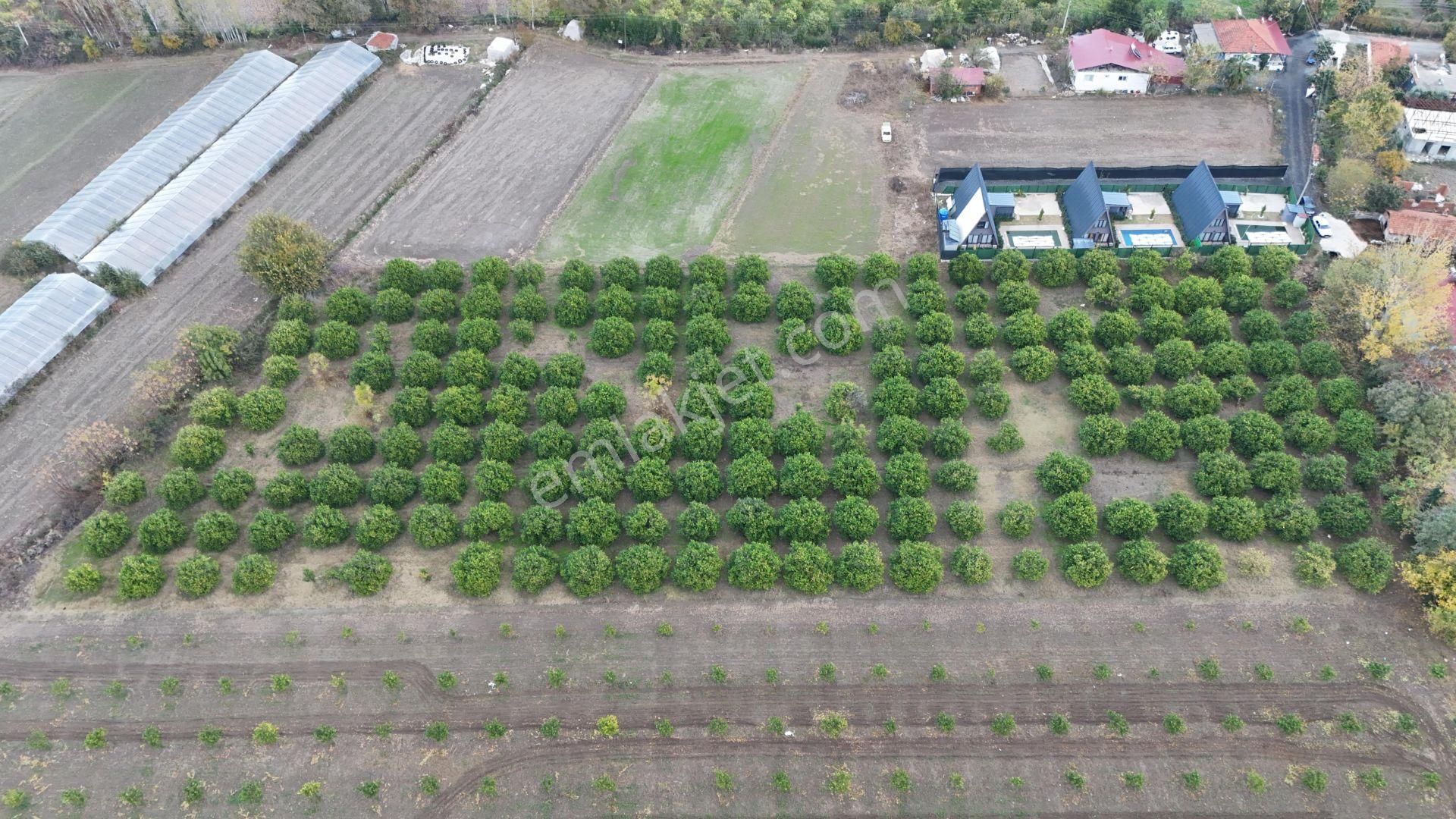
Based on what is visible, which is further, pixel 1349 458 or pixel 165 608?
pixel 1349 458

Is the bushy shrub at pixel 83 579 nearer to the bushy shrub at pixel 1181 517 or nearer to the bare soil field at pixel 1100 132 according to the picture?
the bushy shrub at pixel 1181 517

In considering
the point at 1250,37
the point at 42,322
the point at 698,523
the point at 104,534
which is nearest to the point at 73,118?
the point at 42,322

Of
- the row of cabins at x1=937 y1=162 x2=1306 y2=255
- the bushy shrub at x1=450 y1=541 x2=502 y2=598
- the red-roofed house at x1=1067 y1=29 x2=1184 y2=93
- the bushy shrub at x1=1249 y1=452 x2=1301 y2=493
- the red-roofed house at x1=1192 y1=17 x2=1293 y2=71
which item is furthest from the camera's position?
the red-roofed house at x1=1192 y1=17 x2=1293 y2=71

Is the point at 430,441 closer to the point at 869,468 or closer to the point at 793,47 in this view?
the point at 869,468

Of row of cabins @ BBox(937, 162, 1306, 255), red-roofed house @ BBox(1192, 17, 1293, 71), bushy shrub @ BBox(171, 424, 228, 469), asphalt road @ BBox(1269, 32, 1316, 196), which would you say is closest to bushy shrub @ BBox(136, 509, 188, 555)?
bushy shrub @ BBox(171, 424, 228, 469)

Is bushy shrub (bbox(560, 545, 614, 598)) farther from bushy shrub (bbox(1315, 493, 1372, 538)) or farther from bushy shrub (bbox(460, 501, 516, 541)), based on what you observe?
bushy shrub (bbox(1315, 493, 1372, 538))

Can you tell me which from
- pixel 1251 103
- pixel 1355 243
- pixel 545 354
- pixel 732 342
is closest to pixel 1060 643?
pixel 732 342
